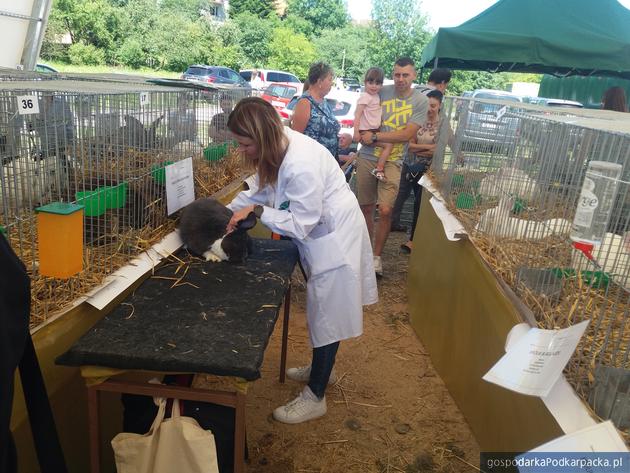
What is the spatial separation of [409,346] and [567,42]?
4410 millimetres

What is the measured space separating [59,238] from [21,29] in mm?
5441

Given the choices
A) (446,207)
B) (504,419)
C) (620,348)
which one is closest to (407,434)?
(504,419)

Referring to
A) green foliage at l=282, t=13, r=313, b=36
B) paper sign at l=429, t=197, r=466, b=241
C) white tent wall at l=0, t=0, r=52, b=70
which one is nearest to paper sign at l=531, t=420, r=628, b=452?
paper sign at l=429, t=197, r=466, b=241

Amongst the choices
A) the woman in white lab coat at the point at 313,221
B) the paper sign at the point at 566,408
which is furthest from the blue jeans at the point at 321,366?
the paper sign at the point at 566,408

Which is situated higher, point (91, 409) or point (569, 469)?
point (569, 469)

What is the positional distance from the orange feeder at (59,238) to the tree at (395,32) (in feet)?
110

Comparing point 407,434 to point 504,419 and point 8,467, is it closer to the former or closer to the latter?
point 504,419

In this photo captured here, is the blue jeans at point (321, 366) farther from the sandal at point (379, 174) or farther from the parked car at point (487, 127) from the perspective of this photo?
the sandal at point (379, 174)

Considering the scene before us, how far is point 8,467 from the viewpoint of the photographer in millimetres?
985

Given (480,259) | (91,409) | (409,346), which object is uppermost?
(480,259)

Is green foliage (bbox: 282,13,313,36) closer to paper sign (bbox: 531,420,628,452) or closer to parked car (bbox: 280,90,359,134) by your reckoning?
parked car (bbox: 280,90,359,134)

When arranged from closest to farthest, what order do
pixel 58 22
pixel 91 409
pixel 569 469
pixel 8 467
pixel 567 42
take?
pixel 8 467 < pixel 569 469 < pixel 91 409 < pixel 567 42 < pixel 58 22

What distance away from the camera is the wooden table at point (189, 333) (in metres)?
1.44

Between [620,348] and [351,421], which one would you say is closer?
[620,348]
